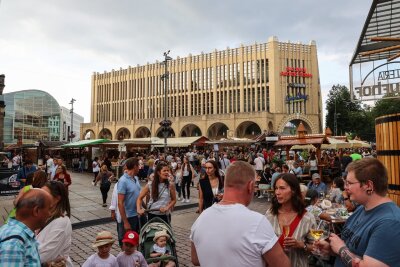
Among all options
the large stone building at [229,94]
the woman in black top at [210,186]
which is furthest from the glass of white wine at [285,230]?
the large stone building at [229,94]

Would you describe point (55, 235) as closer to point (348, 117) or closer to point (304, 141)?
point (304, 141)

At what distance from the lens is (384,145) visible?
4.92 meters

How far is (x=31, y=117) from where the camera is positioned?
8631cm

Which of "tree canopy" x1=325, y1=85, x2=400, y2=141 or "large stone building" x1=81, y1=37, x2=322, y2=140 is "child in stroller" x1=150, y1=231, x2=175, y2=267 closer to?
"large stone building" x1=81, y1=37, x2=322, y2=140

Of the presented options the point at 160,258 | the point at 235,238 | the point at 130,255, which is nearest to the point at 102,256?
the point at 130,255

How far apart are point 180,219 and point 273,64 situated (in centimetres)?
4326

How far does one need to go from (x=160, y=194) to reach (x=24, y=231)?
3164 millimetres

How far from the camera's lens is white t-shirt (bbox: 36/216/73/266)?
2.73 metres

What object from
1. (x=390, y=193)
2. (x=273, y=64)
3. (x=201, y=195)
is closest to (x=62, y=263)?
(x=201, y=195)

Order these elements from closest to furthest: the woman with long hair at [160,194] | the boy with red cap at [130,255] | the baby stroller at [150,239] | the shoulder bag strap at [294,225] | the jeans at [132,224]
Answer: the shoulder bag strap at [294,225], the boy with red cap at [130,255], the baby stroller at [150,239], the jeans at [132,224], the woman with long hair at [160,194]

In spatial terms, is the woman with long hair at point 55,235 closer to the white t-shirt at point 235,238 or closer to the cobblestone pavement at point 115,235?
the white t-shirt at point 235,238

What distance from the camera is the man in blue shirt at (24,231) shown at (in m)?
1.81

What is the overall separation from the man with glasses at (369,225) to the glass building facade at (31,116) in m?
87.3

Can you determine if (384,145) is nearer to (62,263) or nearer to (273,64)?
(62,263)
